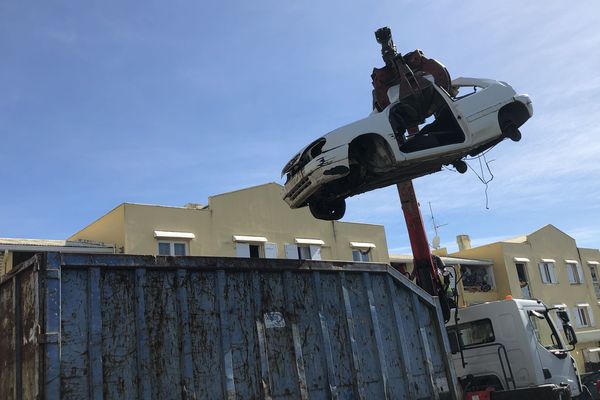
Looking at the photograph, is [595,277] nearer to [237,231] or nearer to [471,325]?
[237,231]

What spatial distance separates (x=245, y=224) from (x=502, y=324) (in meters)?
11.6

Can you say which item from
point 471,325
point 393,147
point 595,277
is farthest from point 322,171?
point 595,277

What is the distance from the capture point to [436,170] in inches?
337

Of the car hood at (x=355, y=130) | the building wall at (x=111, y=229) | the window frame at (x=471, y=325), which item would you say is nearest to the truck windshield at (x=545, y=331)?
the window frame at (x=471, y=325)

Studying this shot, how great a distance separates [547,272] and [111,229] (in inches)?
1074

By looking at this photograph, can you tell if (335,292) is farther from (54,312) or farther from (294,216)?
(294,216)

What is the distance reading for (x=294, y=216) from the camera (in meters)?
20.7

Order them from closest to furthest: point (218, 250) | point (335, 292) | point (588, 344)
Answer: point (335, 292), point (218, 250), point (588, 344)

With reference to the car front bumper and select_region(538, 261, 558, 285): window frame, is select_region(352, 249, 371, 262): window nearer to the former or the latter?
the car front bumper

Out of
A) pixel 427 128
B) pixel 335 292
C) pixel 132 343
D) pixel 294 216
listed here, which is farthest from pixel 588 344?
pixel 132 343

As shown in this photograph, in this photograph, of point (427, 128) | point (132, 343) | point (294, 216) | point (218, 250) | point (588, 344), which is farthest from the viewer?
point (588, 344)

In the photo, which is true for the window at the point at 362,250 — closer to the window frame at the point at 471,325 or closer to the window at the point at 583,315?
the window frame at the point at 471,325


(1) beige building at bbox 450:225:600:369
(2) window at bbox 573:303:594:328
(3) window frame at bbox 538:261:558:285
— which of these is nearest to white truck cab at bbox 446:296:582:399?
(1) beige building at bbox 450:225:600:369

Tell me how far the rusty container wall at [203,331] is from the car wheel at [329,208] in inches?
79.1
